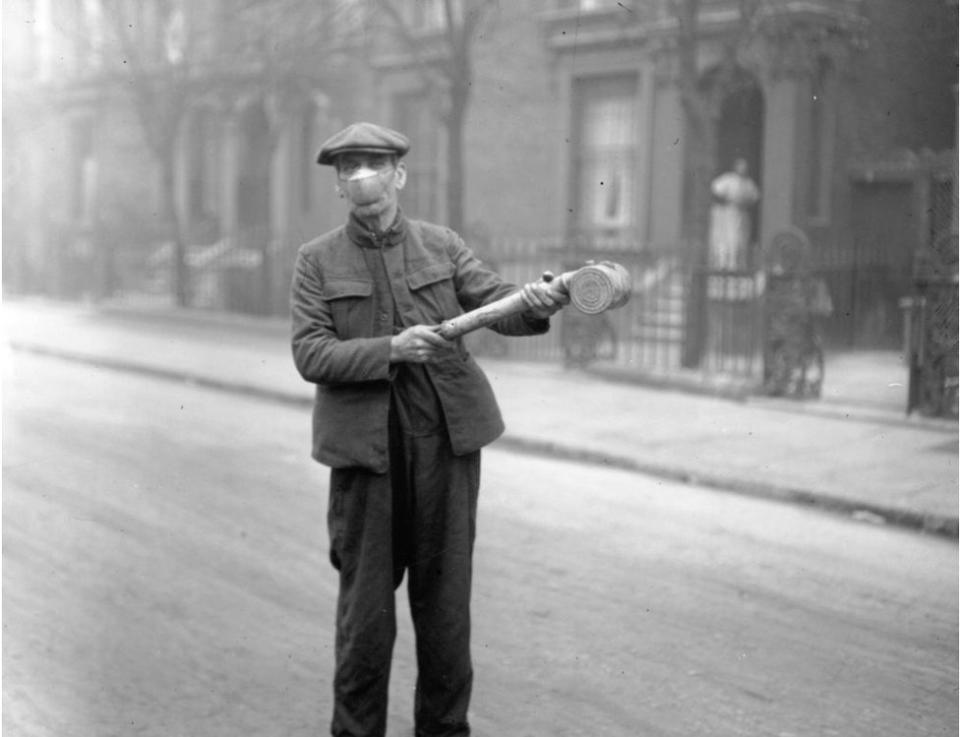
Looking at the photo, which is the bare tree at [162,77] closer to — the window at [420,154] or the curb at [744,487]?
the window at [420,154]

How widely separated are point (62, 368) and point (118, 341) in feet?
9.48

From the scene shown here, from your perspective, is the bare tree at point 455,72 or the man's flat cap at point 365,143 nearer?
the man's flat cap at point 365,143

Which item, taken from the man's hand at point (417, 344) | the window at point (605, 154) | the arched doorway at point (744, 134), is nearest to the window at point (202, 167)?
the window at point (605, 154)

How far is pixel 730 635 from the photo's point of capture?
552 cm

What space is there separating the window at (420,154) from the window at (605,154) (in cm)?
394

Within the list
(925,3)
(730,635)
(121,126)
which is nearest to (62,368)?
(925,3)

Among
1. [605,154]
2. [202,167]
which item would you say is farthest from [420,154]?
[202,167]

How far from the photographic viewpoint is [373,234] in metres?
4.02

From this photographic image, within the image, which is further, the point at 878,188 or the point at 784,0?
the point at 878,188

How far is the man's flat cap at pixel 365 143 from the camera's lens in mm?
3811

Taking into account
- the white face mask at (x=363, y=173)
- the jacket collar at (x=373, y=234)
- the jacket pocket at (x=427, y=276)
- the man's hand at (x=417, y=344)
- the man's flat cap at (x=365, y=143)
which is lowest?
the man's hand at (x=417, y=344)

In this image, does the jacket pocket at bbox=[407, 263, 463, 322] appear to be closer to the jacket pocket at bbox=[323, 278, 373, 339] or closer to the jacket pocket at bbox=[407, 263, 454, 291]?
the jacket pocket at bbox=[407, 263, 454, 291]

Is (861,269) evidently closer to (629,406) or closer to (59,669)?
(629,406)

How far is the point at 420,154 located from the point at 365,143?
20252 mm
